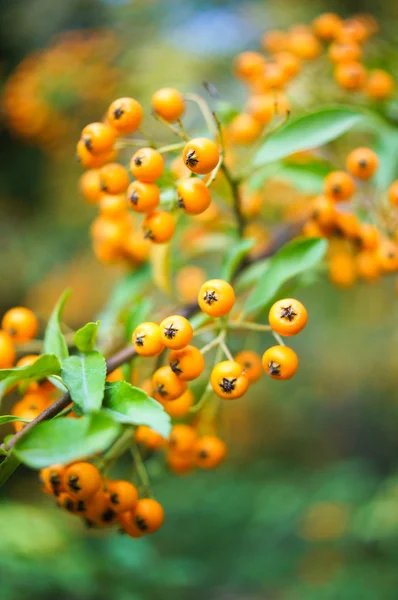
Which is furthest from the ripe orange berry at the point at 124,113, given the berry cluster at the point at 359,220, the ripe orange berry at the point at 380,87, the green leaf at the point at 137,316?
the ripe orange berry at the point at 380,87

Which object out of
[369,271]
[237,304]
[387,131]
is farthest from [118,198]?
[387,131]

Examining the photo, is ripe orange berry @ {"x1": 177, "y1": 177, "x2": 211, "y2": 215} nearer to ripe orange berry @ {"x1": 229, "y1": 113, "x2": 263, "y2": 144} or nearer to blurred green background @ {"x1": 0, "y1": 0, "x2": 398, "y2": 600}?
ripe orange berry @ {"x1": 229, "y1": 113, "x2": 263, "y2": 144}

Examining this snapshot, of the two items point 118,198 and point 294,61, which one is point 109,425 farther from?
point 294,61

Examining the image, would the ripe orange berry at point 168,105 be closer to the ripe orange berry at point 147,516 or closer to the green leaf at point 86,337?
the green leaf at point 86,337

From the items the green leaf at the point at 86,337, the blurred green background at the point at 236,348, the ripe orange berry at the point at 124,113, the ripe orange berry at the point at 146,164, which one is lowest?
the blurred green background at the point at 236,348

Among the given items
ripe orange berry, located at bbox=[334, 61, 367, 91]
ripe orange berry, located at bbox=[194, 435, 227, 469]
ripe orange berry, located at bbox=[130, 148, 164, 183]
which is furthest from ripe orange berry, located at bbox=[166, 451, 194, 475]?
ripe orange berry, located at bbox=[334, 61, 367, 91]

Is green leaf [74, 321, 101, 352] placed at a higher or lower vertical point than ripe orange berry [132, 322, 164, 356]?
higher
